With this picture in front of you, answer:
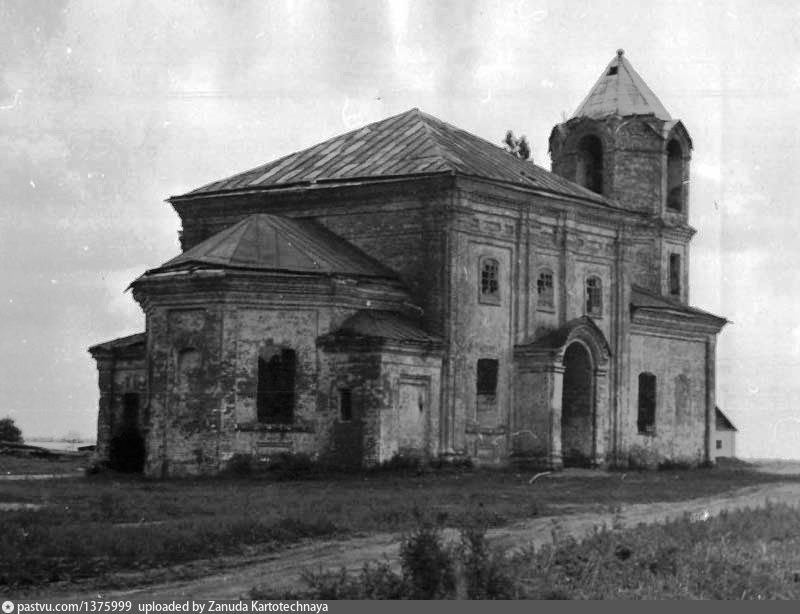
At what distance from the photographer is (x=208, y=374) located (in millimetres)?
34062

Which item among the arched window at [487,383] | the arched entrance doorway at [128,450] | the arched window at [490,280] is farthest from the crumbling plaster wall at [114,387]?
the arched window at [490,280]

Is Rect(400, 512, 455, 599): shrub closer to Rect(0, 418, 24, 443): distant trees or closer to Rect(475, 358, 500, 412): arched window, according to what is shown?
Rect(475, 358, 500, 412): arched window

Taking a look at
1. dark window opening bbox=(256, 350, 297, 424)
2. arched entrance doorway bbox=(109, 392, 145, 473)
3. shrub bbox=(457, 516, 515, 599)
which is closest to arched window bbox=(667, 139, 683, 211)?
dark window opening bbox=(256, 350, 297, 424)

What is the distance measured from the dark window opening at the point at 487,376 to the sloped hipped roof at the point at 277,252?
317cm

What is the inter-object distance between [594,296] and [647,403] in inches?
161

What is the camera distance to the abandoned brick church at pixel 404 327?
34.4 m

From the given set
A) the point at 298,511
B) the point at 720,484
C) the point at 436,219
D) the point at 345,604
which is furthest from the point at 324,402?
the point at 345,604

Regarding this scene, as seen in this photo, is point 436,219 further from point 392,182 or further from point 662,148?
point 662,148

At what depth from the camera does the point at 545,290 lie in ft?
130

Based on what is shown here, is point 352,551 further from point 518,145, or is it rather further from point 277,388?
point 518,145

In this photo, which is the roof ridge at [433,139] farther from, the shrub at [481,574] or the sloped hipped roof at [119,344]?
the shrub at [481,574]

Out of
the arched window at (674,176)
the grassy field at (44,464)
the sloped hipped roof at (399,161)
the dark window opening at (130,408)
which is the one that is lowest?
the grassy field at (44,464)

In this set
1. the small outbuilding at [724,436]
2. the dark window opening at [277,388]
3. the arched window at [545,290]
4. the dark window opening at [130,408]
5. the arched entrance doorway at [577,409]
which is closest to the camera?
the dark window opening at [277,388]

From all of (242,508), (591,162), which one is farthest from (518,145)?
(242,508)
